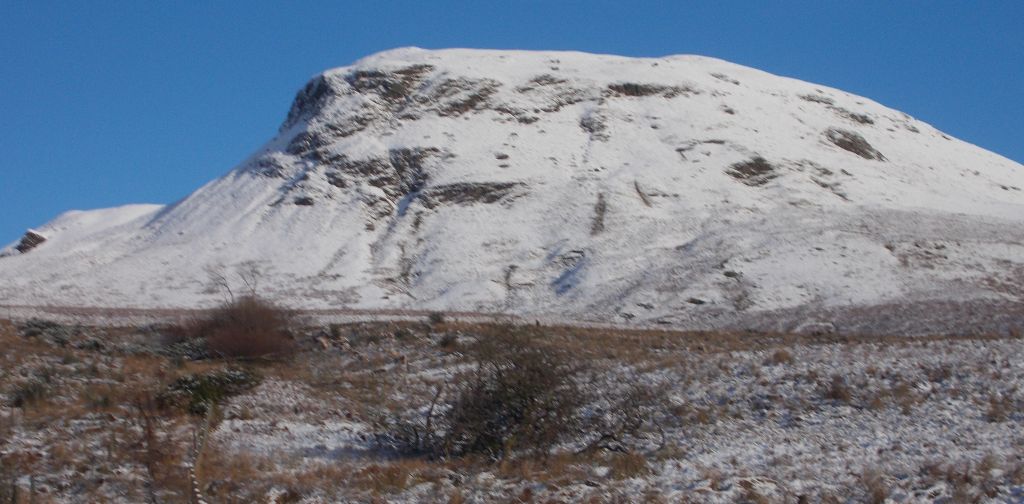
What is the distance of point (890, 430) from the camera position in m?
13.6

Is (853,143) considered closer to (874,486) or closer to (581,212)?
(581,212)

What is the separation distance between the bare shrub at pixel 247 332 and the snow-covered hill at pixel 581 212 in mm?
18529

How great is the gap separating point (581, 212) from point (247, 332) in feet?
124

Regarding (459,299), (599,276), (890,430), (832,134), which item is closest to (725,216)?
(599,276)

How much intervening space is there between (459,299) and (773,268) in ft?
51.2

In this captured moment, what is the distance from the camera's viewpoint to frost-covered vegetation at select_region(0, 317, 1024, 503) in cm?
1188

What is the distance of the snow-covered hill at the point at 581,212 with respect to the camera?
4462 centimetres

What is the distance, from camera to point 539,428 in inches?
575

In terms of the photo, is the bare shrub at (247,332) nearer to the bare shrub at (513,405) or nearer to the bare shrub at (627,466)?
the bare shrub at (513,405)

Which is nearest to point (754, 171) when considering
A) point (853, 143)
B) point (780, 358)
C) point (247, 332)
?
point (853, 143)

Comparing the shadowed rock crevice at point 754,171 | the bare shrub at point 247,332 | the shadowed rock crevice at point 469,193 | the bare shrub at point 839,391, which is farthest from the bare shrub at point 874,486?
the shadowed rock crevice at point 754,171

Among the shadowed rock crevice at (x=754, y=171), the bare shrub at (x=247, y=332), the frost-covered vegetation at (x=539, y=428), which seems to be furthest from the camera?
the shadowed rock crevice at (x=754, y=171)

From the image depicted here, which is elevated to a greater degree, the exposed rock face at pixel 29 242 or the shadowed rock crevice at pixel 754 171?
the shadowed rock crevice at pixel 754 171

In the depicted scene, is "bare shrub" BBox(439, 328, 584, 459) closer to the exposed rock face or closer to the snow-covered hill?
the snow-covered hill
